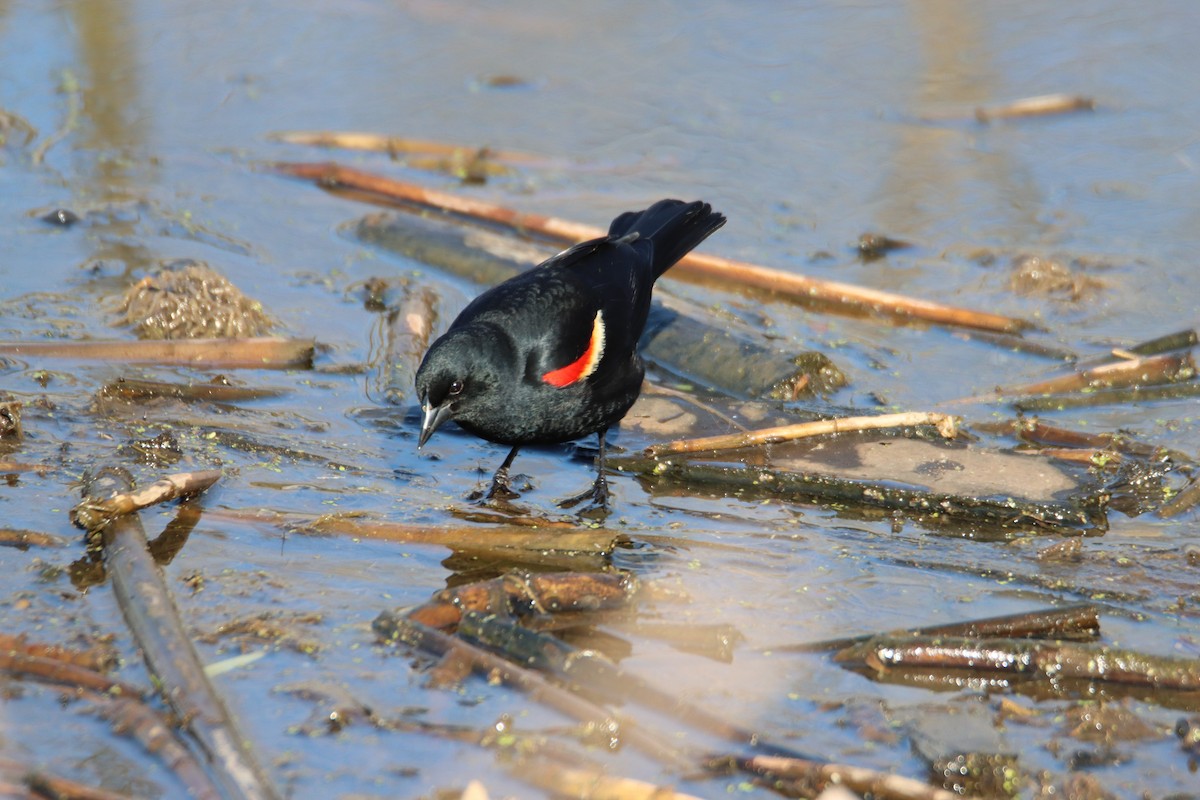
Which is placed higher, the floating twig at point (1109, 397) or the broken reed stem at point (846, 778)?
the broken reed stem at point (846, 778)

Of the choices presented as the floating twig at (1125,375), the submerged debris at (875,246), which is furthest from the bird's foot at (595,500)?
the submerged debris at (875,246)

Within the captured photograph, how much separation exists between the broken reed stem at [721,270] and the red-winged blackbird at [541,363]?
1.43 m

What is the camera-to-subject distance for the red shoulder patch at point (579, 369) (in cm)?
462

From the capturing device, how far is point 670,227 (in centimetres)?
572

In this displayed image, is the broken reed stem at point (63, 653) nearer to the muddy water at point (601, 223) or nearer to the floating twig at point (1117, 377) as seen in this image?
the muddy water at point (601, 223)

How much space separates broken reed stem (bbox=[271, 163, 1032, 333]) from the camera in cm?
609

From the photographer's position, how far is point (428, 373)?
439cm

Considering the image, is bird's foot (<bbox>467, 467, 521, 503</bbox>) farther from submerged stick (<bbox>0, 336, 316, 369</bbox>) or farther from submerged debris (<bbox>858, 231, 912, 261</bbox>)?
submerged debris (<bbox>858, 231, 912, 261</bbox>)

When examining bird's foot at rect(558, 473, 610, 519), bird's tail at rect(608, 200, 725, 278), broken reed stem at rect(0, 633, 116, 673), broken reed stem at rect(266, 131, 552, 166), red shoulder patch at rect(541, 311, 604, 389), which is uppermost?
bird's tail at rect(608, 200, 725, 278)

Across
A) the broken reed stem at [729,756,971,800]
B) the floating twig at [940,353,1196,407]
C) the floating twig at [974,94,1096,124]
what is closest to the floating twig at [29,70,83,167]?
the floating twig at [940,353,1196,407]

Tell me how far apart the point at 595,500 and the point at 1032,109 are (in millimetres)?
5685

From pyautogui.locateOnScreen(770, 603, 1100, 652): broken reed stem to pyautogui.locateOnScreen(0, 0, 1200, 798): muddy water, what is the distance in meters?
0.07

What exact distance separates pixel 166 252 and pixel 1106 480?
4.63 m

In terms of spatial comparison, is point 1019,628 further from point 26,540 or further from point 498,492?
point 26,540
